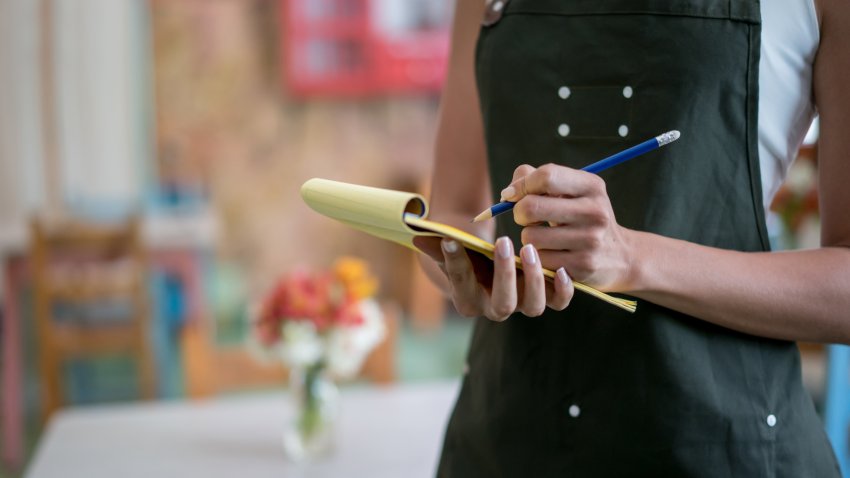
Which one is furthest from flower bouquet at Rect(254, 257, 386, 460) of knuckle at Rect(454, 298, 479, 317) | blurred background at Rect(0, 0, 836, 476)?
blurred background at Rect(0, 0, 836, 476)

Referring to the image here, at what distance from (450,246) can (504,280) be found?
6 cm

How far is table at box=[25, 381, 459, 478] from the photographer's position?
67.4 inches

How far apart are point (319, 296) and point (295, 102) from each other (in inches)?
155

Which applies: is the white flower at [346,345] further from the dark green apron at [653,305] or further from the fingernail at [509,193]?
the fingernail at [509,193]

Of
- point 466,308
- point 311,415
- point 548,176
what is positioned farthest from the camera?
point 311,415

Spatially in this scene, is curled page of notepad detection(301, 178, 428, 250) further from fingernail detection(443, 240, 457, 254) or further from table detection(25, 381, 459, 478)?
A: table detection(25, 381, 459, 478)

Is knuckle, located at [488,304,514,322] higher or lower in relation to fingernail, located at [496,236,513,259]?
lower

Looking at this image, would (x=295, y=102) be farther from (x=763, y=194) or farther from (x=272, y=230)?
(x=763, y=194)

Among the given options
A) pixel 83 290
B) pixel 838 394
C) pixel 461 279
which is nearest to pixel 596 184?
pixel 461 279

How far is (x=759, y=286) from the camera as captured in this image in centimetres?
83

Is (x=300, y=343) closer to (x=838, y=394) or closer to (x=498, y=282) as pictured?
(x=498, y=282)

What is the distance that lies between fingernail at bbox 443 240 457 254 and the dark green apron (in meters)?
0.23

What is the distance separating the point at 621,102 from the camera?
36.2 inches

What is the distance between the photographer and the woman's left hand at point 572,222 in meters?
0.72
